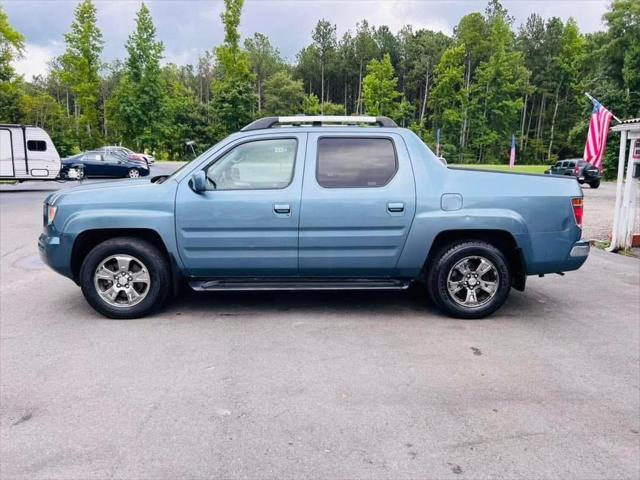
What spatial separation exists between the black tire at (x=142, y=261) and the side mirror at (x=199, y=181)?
76 centimetres

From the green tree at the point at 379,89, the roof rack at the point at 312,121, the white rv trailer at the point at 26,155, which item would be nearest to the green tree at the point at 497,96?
the green tree at the point at 379,89

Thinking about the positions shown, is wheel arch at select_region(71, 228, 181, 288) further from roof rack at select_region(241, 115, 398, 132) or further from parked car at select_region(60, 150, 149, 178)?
parked car at select_region(60, 150, 149, 178)

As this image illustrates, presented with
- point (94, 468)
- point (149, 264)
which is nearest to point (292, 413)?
point (94, 468)

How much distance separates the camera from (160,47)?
50.0 m

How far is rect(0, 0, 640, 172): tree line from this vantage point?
44750 millimetres

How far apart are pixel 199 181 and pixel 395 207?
6.11 ft

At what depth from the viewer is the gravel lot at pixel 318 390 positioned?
2.83 metres

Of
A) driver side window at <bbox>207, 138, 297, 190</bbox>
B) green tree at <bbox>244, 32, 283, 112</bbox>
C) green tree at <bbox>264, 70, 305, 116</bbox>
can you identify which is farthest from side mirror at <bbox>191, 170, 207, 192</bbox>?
green tree at <bbox>244, 32, 283, 112</bbox>

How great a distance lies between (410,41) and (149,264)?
91.3 meters

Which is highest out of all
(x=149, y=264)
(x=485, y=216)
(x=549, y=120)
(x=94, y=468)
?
(x=549, y=120)

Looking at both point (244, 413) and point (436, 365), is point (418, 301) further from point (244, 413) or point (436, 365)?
point (244, 413)

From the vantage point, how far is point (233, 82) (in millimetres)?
53812

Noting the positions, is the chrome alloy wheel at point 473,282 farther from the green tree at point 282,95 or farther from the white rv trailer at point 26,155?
the green tree at point 282,95

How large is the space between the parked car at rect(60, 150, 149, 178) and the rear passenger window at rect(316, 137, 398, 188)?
79.5 ft
